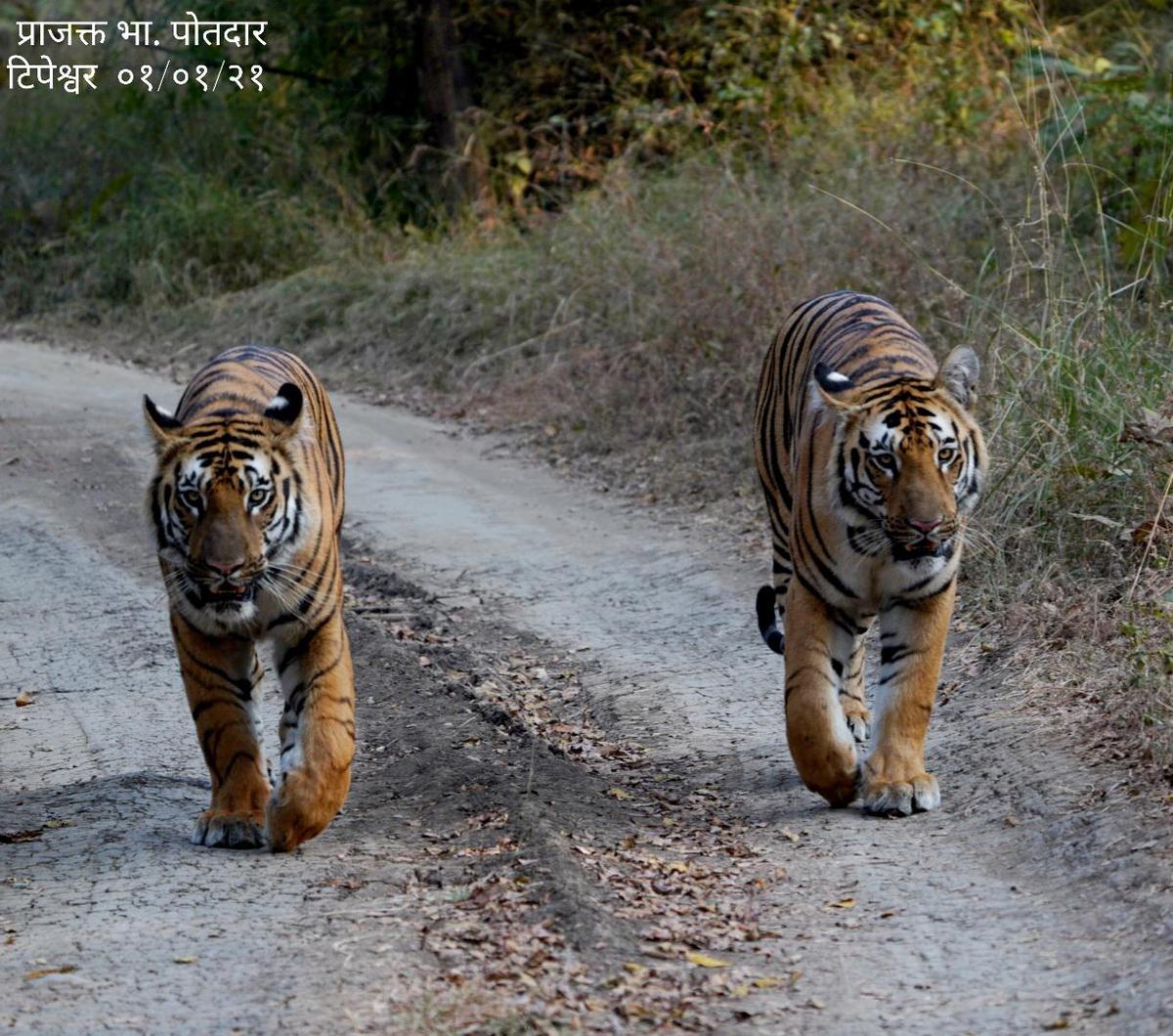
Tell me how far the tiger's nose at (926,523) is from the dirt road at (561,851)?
0.77 meters

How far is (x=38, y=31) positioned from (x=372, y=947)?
51.2 ft

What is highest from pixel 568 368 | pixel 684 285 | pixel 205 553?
pixel 205 553

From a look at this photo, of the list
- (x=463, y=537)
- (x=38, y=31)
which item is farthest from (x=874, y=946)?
(x=38, y=31)

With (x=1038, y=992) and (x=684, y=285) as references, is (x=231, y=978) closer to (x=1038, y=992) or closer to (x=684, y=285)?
(x=1038, y=992)

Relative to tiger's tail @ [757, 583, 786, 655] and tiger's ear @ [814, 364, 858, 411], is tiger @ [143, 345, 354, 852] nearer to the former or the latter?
tiger's ear @ [814, 364, 858, 411]

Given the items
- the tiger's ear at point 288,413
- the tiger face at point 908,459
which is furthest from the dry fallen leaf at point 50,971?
the tiger face at point 908,459

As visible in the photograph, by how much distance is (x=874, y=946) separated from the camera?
12.1ft

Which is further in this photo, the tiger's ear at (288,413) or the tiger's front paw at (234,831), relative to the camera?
the tiger's ear at (288,413)

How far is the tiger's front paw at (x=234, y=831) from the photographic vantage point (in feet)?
14.1

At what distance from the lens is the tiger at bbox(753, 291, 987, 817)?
14.1 feet

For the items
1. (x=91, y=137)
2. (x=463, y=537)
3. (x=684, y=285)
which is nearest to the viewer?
(x=463, y=537)

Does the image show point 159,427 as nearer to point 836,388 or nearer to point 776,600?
point 836,388

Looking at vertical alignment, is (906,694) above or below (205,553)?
below

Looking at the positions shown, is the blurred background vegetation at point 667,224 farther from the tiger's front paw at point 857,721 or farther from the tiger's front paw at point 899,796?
the tiger's front paw at point 899,796
